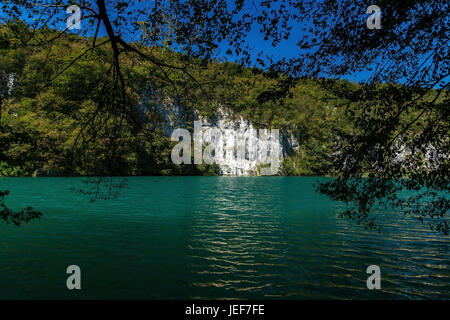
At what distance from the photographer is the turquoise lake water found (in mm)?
6723

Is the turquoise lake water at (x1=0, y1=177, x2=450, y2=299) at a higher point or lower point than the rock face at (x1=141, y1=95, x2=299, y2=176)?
lower

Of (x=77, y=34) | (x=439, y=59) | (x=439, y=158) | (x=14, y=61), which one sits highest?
(x=14, y=61)

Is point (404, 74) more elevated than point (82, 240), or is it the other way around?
point (404, 74)

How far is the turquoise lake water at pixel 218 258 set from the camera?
22.1 feet

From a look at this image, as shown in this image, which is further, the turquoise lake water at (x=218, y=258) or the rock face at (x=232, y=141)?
the rock face at (x=232, y=141)

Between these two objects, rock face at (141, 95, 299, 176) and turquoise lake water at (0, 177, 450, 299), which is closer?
turquoise lake water at (0, 177, 450, 299)

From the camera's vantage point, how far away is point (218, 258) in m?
9.07

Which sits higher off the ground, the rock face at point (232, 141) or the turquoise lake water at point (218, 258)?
the rock face at point (232, 141)

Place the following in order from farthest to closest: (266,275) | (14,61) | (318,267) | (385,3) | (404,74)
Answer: (14,61)
(318,267)
(266,275)
(404,74)
(385,3)

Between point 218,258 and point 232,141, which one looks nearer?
point 218,258

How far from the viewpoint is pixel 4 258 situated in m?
8.61

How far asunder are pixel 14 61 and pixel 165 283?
243 feet

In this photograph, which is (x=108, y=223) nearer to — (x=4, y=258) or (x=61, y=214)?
(x=61, y=214)

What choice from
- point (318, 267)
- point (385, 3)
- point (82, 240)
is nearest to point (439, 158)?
point (385, 3)
